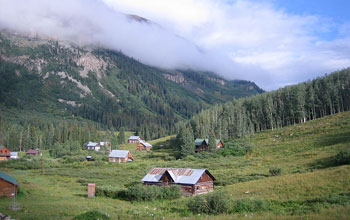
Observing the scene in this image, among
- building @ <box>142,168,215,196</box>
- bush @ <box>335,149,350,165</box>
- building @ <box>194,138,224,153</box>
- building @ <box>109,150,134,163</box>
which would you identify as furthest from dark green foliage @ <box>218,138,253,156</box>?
building @ <box>142,168,215,196</box>

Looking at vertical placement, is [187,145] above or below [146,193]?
above

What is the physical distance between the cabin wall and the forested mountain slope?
78.3 m

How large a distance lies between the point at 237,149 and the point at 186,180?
1719 inches

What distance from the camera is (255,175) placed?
5294 centimetres

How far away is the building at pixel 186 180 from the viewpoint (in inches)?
1825

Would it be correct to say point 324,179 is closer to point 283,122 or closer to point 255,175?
point 255,175

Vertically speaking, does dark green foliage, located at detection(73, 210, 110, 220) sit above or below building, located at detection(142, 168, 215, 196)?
below

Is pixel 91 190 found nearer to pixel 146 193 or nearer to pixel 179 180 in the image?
pixel 146 193

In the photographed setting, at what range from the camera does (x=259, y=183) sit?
45469 millimetres

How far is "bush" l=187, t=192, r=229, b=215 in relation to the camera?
97.3 feet

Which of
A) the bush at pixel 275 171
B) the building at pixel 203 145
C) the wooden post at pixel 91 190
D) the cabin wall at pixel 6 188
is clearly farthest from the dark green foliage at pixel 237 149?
the cabin wall at pixel 6 188

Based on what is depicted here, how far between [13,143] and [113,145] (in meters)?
45.5

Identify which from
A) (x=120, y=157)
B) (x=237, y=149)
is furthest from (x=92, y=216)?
(x=120, y=157)

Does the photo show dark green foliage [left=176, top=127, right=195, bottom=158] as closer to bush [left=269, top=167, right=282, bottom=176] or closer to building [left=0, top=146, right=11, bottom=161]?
bush [left=269, top=167, right=282, bottom=176]
